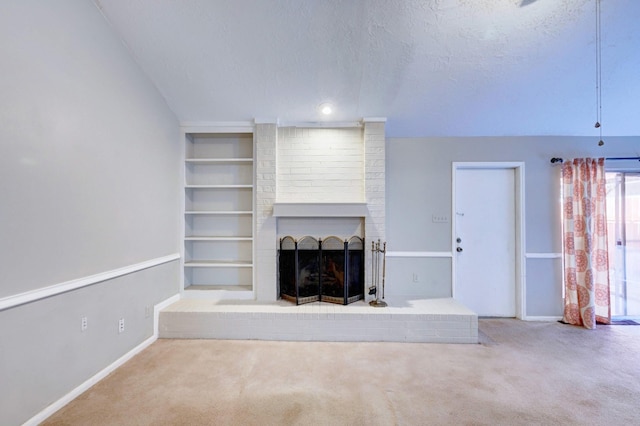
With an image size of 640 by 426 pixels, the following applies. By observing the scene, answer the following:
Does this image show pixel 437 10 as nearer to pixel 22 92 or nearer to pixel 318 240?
pixel 318 240

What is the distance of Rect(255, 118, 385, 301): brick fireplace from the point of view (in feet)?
10.5

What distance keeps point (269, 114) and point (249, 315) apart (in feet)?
7.48

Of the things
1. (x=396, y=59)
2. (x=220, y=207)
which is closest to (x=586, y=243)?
(x=396, y=59)

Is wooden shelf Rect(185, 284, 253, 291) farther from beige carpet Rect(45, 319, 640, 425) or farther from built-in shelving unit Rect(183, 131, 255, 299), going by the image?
beige carpet Rect(45, 319, 640, 425)

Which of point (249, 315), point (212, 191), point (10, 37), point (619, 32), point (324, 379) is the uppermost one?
point (619, 32)

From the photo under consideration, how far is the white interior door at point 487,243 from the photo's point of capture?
3.47 metres

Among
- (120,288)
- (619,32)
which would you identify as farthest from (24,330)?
(619,32)

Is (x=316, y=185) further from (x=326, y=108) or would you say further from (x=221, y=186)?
(x=221, y=186)

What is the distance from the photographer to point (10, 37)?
61.1 inches

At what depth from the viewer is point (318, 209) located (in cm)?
315

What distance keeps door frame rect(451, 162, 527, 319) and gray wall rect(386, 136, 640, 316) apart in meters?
0.05

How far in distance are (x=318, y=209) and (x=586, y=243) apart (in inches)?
124

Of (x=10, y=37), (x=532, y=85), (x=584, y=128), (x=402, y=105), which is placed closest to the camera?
(x=10, y=37)

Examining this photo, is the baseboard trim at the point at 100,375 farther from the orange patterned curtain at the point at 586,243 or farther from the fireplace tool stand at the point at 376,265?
the orange patterned curtain at the point at 586,243
